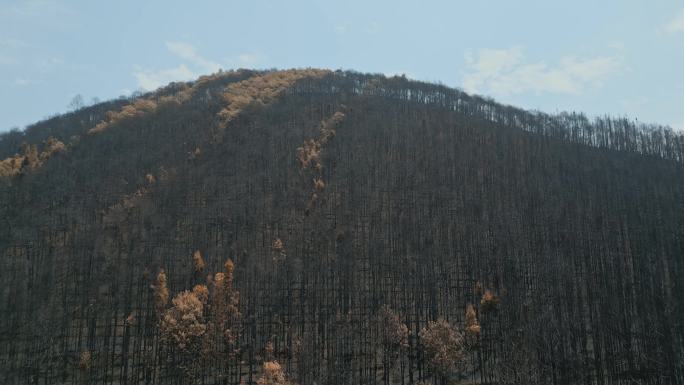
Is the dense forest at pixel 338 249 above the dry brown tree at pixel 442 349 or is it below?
above

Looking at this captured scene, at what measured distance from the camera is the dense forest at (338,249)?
68062 mm

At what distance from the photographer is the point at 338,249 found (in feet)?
307

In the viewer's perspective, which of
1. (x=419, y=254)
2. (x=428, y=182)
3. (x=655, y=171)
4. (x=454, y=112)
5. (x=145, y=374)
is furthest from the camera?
(x=454, y=112)

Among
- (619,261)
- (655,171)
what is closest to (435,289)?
(619,261)

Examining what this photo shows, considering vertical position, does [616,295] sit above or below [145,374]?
above

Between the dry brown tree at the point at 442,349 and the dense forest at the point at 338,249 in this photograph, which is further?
the dense forest at the point at 338,249

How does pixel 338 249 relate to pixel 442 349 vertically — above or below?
above

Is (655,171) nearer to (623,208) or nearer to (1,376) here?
(623,208)

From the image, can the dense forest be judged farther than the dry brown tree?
Yes

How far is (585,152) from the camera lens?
14038 cm

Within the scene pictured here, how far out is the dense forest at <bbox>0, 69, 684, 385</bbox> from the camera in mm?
68062

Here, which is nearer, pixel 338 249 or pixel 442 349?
pixel 442 349

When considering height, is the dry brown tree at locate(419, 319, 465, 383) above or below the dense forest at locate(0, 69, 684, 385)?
below

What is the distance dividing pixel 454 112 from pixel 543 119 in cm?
3017
